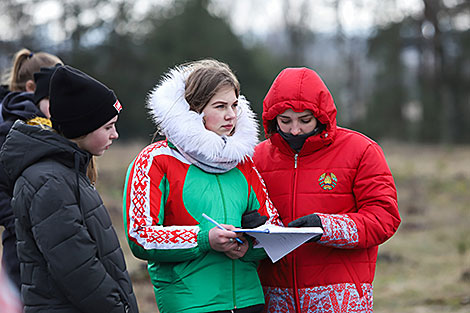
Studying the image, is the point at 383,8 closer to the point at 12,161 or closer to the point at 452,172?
the point at 452,172

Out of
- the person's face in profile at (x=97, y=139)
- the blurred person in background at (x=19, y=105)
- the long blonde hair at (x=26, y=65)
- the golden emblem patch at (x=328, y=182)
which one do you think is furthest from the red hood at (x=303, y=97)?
the long blonde hair at (x=26, y=65)

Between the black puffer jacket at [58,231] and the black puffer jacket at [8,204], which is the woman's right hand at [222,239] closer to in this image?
the black puffer jacket at [58,231]

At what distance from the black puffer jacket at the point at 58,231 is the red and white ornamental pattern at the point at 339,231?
2.99 feet

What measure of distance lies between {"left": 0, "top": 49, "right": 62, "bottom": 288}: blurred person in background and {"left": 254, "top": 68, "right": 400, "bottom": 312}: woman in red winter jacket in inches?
49.8

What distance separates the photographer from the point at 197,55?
20.0 metres

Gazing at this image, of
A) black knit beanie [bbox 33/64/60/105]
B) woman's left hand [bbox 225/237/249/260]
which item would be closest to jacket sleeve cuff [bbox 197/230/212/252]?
woman's left hand [bbox 225/237/249/260]

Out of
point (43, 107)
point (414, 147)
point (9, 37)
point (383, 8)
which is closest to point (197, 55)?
point (9, 37)

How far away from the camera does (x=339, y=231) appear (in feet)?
8.32

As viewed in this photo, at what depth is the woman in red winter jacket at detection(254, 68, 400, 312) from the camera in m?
2.63

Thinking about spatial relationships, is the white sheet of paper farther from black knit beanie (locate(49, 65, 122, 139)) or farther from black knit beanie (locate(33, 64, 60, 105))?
black knit beanie (locate(33, 64, 60, 105))

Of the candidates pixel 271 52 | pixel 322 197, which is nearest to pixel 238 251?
pixel 322 197

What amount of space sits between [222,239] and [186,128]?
52cm

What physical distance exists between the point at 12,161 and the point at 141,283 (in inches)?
205

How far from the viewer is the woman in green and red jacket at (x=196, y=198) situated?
240cm
